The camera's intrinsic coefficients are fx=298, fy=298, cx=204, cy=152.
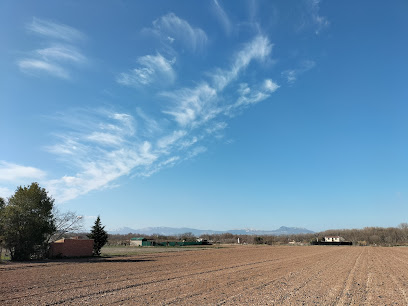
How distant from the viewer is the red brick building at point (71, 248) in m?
34.4

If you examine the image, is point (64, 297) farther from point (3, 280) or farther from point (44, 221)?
point (44, 221)

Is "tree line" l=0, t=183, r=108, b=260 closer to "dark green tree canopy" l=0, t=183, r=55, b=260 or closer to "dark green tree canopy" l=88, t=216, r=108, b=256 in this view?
"dark green tree canopy" l=0, t=183, r=55, b=260

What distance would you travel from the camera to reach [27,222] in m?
30.9

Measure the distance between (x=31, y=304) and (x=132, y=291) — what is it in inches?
161

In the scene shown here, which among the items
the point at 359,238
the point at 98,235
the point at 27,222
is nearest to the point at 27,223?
the point at 27,222

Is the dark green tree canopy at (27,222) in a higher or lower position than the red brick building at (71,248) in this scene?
higher

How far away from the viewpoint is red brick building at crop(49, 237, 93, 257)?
34406mm

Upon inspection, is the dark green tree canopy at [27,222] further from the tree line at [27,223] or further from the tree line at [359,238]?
the tree line at [359,238]

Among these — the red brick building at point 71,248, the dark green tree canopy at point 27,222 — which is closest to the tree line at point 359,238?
the red brick building at point 71,248

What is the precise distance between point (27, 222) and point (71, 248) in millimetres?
7109

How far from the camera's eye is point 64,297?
12078 mm

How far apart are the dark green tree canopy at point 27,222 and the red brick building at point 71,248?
1.75 m

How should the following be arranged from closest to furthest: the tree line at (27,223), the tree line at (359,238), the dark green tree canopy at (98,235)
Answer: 1. the tree line at (27,223)
2. the dark green tree canopy at (98,235)
3. the tree line at (359,238)

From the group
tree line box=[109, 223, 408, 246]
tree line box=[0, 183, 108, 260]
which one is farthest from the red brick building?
tree line box=[109, 223, 408, 246]
